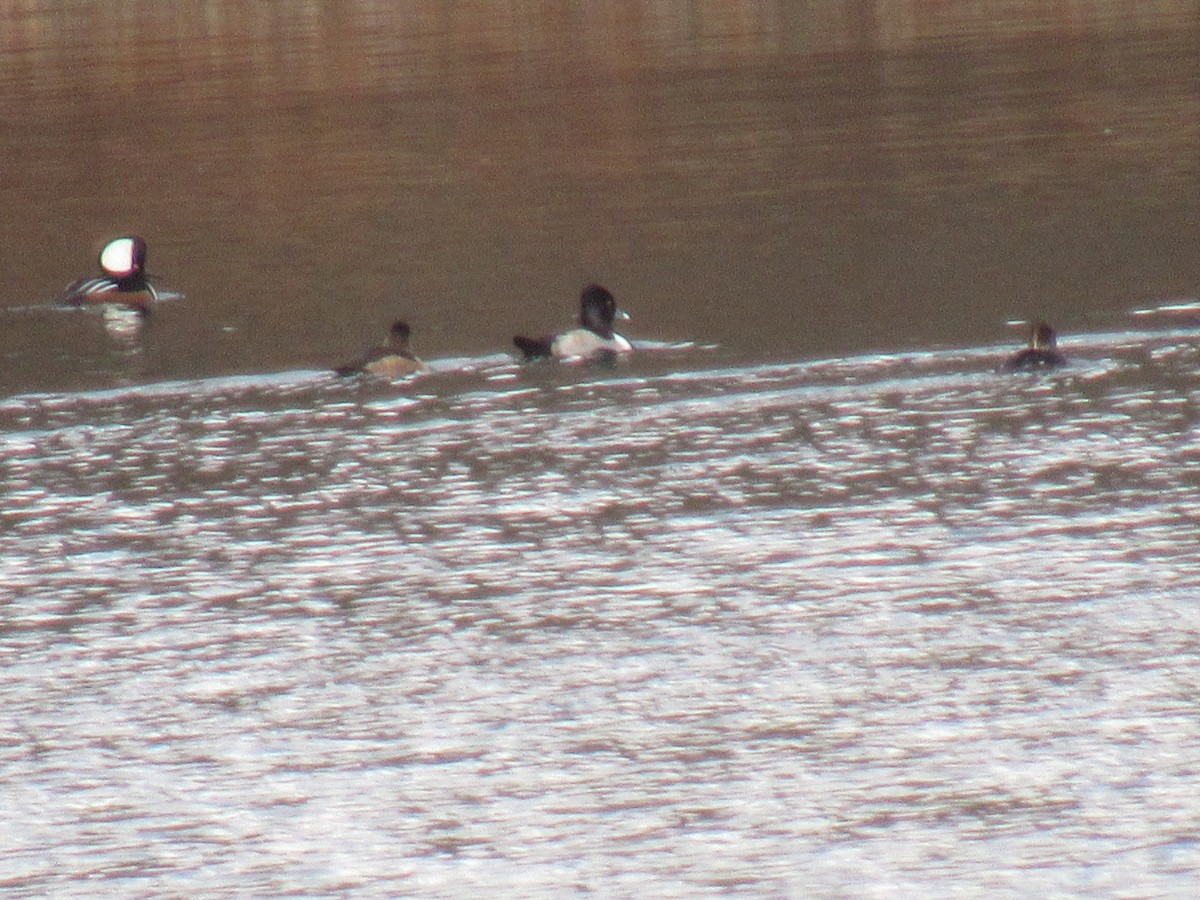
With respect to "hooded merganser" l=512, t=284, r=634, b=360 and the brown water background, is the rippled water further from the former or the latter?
the brown water background

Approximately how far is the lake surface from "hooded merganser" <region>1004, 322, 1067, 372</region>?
12 cm

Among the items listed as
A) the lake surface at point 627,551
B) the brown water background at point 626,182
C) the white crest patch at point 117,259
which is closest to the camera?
the lake surface at point 627,551

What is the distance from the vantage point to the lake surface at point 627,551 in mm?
7699

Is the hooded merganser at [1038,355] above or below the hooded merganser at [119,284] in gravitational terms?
below

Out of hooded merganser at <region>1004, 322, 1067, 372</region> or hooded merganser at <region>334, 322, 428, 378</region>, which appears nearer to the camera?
hooded merganser at <region>1004, 322, 1067, 372</region>

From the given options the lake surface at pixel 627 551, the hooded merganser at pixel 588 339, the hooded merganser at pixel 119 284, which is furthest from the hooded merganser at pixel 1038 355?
the hooded merganser at pixel 119 284

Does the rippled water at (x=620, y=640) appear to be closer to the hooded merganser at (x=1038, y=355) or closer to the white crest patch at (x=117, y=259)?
the hooded merganser at (x=1038, y=355)

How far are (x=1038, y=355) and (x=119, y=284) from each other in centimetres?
849

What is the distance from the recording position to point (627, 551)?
36.1 feet

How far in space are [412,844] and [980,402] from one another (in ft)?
22.7

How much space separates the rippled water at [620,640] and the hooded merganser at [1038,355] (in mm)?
117

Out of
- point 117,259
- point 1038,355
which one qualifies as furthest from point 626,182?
point 1038,355

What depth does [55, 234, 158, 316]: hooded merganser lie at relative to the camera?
65.5ft

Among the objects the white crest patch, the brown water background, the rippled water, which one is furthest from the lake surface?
the white crest patch
